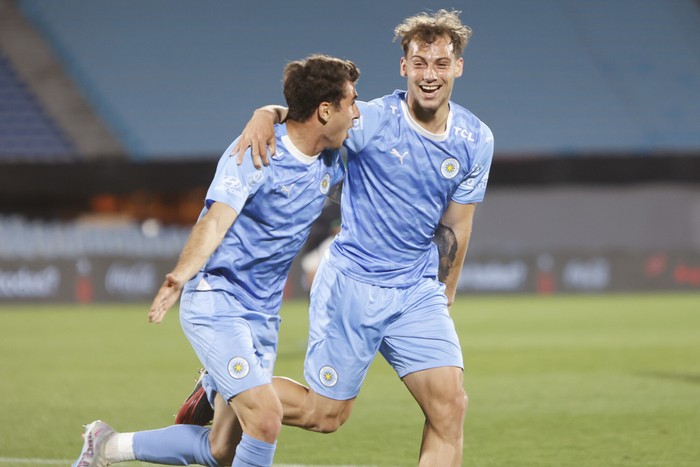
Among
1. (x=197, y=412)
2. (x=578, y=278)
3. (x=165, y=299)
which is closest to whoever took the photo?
(x=165, y=299)

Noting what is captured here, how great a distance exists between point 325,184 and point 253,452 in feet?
4.01

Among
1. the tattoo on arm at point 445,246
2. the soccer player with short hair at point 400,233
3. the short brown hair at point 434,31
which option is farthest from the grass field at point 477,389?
the short brown hair at point 434,31

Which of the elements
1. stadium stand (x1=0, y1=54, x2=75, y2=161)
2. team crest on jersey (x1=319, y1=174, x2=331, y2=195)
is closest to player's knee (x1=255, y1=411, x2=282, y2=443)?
team crest on jersey (x1=319, y1=174, x2=331, y2=195)

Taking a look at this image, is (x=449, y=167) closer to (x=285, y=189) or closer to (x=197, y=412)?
(x=285, y=189)

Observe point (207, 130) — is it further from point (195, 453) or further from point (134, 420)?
point (195, 453)

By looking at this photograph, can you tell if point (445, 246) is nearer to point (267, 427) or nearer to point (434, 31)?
point (434, 31)

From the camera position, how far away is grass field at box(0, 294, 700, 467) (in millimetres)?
6766

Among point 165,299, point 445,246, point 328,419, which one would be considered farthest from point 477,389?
point 165,299

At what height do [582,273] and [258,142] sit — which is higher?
[582,273]

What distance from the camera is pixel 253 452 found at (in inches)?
183

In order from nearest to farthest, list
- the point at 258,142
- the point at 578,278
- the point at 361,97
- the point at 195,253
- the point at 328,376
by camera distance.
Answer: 1. the point at 195,253
2. the point at 258,142
3. the point at 328,376
4. the point at 578,278
5. the point at 361,97

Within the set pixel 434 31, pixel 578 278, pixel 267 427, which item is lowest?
pixel 267 427

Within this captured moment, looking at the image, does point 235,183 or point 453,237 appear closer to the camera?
point 235,183

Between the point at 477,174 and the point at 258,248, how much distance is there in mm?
1174
